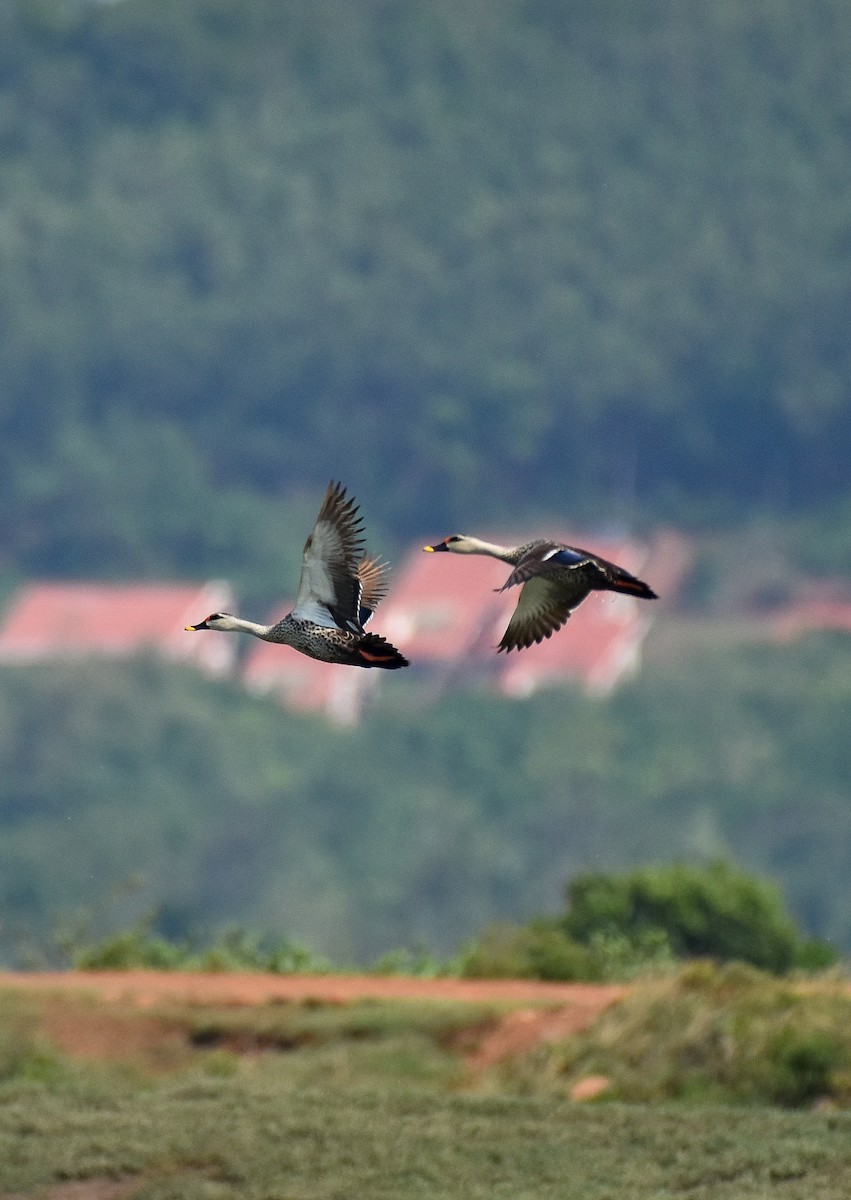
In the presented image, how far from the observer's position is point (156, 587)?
304ft

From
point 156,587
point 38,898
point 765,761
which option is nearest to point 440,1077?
point 38,898

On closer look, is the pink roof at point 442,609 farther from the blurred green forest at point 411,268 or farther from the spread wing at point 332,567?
the spread wing at point 332,567

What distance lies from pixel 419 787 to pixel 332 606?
241 ft

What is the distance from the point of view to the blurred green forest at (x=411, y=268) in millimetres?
96250

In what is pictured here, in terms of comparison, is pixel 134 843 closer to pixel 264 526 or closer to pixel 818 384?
pixel 264 526

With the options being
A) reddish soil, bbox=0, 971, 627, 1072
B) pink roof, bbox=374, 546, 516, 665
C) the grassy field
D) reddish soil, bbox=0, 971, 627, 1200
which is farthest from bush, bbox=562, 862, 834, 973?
pink roof, bbox=374, 546, 516, 665

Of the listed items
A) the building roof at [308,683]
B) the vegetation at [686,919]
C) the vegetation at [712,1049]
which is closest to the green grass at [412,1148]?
the vegetation at [712,1049]

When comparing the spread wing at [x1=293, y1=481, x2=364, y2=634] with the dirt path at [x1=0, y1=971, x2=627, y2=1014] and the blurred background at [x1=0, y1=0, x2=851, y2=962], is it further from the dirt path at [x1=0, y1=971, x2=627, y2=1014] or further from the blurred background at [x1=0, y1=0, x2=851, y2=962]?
the blurred background at [x1=0, y1=0, x2=851, y2=962]

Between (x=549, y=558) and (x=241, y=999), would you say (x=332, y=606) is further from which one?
(x=241, y=999)

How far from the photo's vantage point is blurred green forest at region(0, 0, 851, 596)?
316 ft

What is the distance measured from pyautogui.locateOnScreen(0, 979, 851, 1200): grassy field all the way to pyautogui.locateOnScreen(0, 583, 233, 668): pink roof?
53995 millimetres

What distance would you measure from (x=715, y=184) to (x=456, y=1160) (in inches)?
3952

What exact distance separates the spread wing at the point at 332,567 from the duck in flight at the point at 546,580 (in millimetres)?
539

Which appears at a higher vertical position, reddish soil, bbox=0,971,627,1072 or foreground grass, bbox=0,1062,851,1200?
reddish soil, bbox=0,971,627,1072
